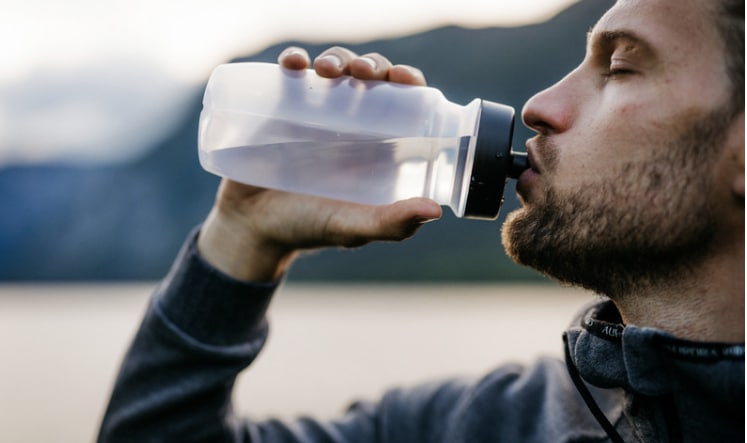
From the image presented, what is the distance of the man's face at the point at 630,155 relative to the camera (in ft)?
4.59

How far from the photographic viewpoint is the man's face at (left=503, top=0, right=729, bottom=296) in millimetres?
1399

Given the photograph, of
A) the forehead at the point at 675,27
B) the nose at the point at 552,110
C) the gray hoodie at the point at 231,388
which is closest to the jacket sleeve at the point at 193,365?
the gray hoodie at the point at 231,388

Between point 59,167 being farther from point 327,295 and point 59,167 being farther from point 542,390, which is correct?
point 542,390

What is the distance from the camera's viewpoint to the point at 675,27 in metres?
1.44

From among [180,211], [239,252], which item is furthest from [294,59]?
[180,211]

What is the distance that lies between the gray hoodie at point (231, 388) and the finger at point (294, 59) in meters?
0.52

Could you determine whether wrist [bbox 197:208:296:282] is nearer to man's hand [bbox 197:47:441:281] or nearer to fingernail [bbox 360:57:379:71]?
man's hand [bbox 197:47:441:281]

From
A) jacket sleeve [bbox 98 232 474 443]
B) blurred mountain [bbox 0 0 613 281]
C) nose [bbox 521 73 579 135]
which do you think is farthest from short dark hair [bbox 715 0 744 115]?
blurred mountain [bbox 0 0 613 281]

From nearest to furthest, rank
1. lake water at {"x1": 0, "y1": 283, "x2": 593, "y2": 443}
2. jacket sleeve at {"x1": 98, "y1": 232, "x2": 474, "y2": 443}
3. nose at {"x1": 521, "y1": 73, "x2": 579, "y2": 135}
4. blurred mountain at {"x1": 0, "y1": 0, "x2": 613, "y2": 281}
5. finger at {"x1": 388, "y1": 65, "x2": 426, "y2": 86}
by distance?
nose at {"x1": 521, "y1": 73, "x2": 579, "y2": 135} < finger at {"x1": 388, "y1": 65, "x2": 426, "y2": 86} < jacket sleeve at {"x1": 98, "y1": 232, "x2": 474, "y2": 443} < lake water at {"x1": 0, "y1": 283, "x2": 593, "y2": 443} < blurred mountain at {"x1": 0, "y1": 0, "x2": 613, "y2": 281}

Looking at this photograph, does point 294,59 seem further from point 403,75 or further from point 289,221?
point 289,221

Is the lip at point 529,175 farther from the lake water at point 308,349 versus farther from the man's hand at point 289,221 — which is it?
the lake water at point 308,349

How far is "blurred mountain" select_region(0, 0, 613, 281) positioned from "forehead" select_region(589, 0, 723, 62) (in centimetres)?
1470

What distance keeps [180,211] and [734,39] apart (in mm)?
17890

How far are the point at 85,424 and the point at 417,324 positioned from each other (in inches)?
173
